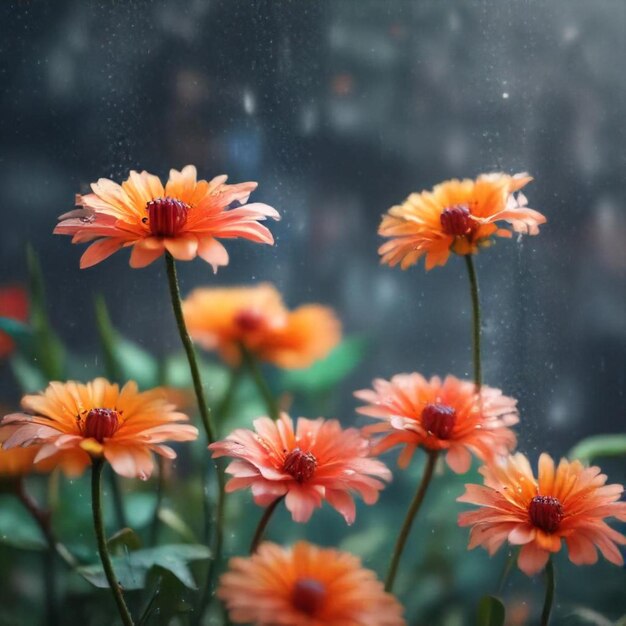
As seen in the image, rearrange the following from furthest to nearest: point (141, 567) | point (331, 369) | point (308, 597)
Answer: point (331, 369) < point (141, 567) < point (308, 597)

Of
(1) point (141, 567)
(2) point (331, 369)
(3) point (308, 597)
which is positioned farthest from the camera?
(2) point (331, 369)

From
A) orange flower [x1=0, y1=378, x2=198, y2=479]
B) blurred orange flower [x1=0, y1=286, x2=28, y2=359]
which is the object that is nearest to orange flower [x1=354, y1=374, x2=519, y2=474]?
orange flower [x1=0, y1=378, x2=198, y2=479]

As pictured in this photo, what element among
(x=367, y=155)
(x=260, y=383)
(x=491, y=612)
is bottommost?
(x=491, y=612)

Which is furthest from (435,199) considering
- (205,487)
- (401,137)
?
(205,487)

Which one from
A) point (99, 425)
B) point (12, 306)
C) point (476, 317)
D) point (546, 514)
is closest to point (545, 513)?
point (546, 514)

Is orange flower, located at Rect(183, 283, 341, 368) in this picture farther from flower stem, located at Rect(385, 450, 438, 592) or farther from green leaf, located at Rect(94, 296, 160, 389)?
flower stem, located at Rect(385, 450, 438, 592)

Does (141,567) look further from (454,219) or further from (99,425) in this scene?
(454,219)

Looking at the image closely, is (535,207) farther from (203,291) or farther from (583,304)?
(203,291)
